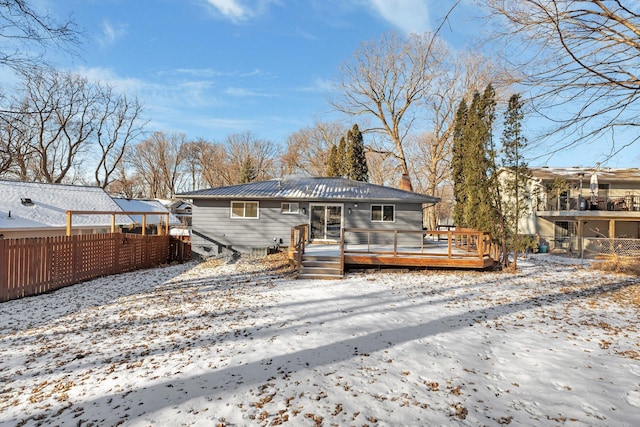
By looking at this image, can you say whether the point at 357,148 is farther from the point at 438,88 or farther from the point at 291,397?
the point at 291,397

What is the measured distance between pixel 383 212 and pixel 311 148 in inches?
967

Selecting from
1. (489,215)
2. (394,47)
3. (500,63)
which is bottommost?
(489,215)

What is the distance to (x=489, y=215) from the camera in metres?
10.7

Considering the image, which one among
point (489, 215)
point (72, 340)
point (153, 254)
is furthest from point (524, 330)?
point (153, 254)

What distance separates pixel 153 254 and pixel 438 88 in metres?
22.3

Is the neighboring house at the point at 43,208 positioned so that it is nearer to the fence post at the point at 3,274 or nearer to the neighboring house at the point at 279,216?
the neighboring house at the point at 279,216

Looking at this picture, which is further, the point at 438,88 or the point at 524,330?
the point at 438,88

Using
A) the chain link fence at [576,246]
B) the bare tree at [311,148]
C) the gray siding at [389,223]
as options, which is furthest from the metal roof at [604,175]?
the bare tree at [311,148]

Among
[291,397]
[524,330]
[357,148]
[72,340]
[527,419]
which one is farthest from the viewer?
[357,148]

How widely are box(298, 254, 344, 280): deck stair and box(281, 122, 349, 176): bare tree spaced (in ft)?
85.3

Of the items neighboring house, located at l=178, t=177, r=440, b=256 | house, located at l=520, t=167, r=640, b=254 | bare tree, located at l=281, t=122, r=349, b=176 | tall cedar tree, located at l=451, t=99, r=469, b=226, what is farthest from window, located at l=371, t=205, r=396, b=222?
bare tree, located at l=281, t=122, r=349, b=176

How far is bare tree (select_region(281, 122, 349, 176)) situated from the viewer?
35156 millimetres

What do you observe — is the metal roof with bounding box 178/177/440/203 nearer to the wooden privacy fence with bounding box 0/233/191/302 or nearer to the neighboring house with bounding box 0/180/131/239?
the wooden privacy fence with bounding box 0/233/191/302

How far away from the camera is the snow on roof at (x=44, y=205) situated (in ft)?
44.1
